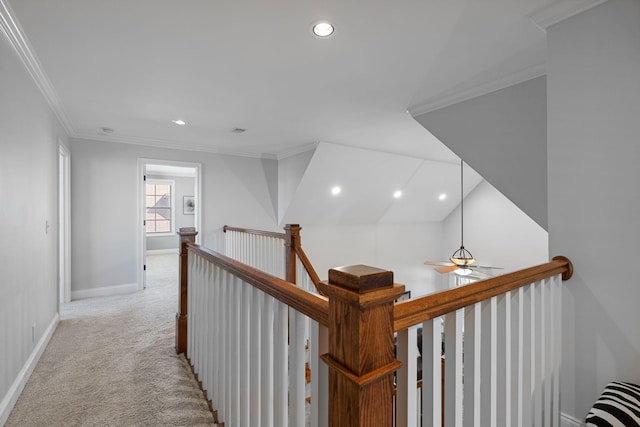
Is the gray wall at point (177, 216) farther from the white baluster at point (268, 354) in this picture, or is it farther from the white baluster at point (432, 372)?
the white baluster at point (432, 372)

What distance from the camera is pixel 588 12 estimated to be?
155 cm

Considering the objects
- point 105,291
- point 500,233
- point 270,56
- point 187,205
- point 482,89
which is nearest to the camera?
point 270,56

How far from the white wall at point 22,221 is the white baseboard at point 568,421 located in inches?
121

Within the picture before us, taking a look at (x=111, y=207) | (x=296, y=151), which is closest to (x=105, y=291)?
(x=111, y=207)

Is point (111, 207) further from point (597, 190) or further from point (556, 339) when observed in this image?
point (597, 190)

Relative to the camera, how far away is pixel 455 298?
33.9 inches

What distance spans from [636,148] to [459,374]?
1.40 m

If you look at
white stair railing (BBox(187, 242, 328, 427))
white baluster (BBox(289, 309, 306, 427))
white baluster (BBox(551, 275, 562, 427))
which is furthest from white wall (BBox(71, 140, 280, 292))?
white baluster (BBox(551, 275, 562, 427))

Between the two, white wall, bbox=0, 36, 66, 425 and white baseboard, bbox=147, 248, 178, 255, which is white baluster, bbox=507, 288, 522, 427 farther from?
white baseboard, bbox=147, 248, 178, 255

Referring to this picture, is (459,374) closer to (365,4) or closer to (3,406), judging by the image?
(365,4)

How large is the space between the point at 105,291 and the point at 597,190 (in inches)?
210

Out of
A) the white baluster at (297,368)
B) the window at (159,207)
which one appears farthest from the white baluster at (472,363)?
the window at (159,207)

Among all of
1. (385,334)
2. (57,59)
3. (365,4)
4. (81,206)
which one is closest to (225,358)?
(385,334)

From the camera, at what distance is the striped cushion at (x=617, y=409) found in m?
1.14
